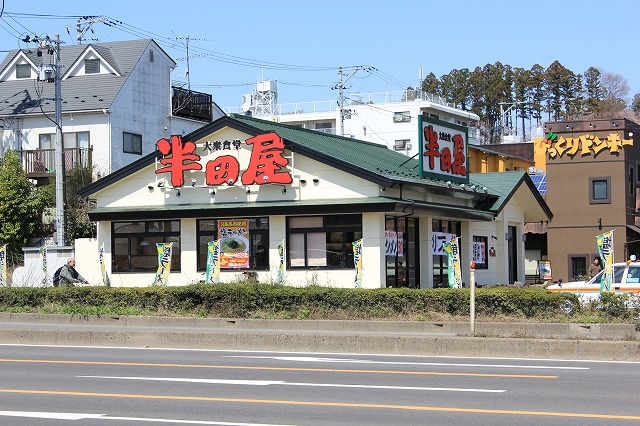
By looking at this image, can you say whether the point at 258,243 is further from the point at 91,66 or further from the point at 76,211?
the point at 91,66

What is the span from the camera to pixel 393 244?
28.9 meters

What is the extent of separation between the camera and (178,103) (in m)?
52.7

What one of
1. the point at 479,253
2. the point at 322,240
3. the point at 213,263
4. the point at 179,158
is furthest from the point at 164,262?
the point at 479,253

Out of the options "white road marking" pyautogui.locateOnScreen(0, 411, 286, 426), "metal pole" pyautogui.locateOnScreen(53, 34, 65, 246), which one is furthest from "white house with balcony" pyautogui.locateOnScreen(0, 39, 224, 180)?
"white road marking" pyautogui.locateOnScreen(0, 411, 286, 426)

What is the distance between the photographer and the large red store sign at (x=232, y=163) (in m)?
28.2

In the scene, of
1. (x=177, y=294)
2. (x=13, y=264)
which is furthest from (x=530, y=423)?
(x=13, y=264)

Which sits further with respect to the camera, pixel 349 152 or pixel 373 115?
pixel 373 115

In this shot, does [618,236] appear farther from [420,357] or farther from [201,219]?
[420,357]

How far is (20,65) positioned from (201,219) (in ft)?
83.9

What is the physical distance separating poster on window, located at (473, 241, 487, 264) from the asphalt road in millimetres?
17888

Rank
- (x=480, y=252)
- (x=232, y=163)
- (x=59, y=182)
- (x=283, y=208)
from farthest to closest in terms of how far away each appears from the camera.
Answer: (x=59, y=182) < (x=480, y=252) < (x=232, y=163) < (x=283, y=208)

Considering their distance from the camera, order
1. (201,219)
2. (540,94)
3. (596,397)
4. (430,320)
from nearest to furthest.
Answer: (596,397) < (430,320) < (201,219) < (540,94)

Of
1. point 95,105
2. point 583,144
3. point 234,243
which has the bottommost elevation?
point 234,243

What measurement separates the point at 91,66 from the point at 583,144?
2636 cm
